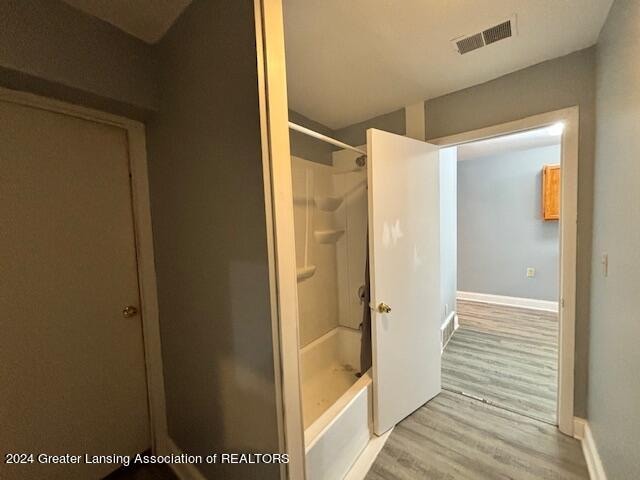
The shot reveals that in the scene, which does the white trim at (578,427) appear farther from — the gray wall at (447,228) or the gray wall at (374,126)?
the gray wall at (374,126)

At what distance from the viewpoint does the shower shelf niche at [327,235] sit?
2.19 m

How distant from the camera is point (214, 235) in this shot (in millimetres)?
1104

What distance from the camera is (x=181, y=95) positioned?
46.9 inches

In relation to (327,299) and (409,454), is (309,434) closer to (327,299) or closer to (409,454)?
(409,454)

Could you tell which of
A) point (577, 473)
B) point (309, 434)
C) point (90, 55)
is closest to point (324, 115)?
point (90, 55)

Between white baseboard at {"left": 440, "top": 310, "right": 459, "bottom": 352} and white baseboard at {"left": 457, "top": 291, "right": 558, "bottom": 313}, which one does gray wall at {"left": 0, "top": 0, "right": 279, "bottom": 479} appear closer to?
white baseboard at {"left": 440, "top": 310, "right": 459, "bottom": 352}

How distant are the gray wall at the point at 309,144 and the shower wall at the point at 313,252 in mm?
64

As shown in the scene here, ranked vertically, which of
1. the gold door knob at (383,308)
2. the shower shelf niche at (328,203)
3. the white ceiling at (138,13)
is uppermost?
the white ceiling at (138,13)

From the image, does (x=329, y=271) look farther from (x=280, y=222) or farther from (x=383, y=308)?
(x=280, y=222)

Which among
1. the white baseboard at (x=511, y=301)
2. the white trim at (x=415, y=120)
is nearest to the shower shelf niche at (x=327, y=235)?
the white trim at (x=415, y=120)

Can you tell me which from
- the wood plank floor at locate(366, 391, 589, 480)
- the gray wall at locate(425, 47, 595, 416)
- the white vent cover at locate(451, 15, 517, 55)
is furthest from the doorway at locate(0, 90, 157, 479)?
the gray wall at locate(425, 47, 595, 416)

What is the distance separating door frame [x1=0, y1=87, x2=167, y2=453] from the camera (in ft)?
4.76

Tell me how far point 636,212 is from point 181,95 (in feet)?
6.24

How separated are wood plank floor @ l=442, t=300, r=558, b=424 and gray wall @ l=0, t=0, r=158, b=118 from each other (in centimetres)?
293
